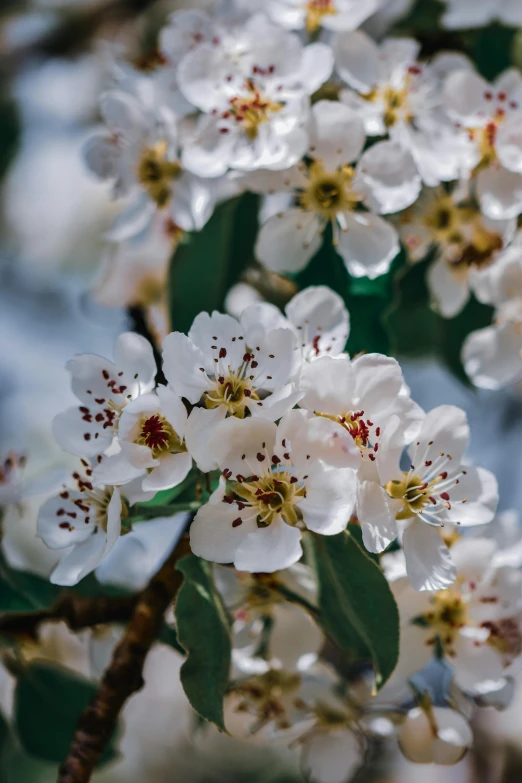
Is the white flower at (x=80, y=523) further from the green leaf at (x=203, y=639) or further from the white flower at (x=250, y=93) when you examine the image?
the white flower at (x=250, y=93)

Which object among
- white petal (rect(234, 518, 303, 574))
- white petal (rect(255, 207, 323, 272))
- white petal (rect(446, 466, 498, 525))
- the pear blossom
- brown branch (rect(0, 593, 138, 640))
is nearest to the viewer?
white petal (rect(234, 518, 303, 574))

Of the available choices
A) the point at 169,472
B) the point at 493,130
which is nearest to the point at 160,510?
the point at 169,472

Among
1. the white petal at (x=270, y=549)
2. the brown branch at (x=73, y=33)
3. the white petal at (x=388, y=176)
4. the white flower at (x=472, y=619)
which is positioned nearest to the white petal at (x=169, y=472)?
the white petal at (x=270, y=549)

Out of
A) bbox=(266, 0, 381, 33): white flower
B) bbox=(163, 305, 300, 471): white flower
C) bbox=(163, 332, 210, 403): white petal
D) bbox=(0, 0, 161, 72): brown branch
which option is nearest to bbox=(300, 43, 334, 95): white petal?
bbox=(266, 0, 381, 33): white flower

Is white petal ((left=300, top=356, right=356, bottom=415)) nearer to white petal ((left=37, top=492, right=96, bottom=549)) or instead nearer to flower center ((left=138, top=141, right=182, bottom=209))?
white petal ((left=37, top=492, right=96, bottom=549))

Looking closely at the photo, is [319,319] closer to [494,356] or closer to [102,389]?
[102,389]

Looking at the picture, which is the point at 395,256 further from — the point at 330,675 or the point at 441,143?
the point at 330,675
